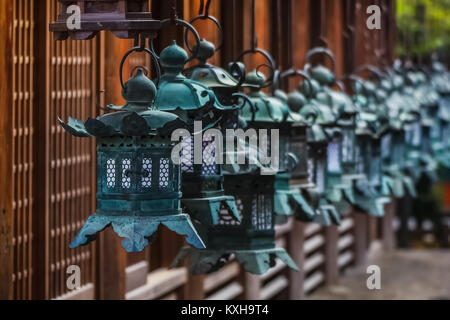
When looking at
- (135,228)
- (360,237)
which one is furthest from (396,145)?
(360,237)

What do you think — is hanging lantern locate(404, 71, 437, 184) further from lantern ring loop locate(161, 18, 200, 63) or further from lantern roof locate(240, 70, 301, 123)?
lantern ring loop locate(161, 18, 200, 63)

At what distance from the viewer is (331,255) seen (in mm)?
14711

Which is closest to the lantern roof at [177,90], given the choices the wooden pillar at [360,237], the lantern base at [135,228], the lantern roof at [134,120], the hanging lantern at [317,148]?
the lantern roof at [134,120]

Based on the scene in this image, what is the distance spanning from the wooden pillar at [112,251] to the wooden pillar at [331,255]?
7.17 m

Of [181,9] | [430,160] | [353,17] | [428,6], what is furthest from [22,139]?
[428,6]

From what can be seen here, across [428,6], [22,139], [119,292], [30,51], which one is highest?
[428,6]

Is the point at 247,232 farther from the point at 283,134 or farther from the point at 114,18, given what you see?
the point at 114,18

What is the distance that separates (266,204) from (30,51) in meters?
1.90

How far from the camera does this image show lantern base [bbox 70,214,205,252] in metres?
4.47

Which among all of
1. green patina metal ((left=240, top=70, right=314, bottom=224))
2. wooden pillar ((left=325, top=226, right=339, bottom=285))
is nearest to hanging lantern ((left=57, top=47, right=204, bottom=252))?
green patina metal ((left=240, top=70, right=314, bottom=224))

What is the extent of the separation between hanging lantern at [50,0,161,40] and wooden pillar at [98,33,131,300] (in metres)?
2.70

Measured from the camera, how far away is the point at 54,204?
6.93m

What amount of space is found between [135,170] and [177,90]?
564 mm
